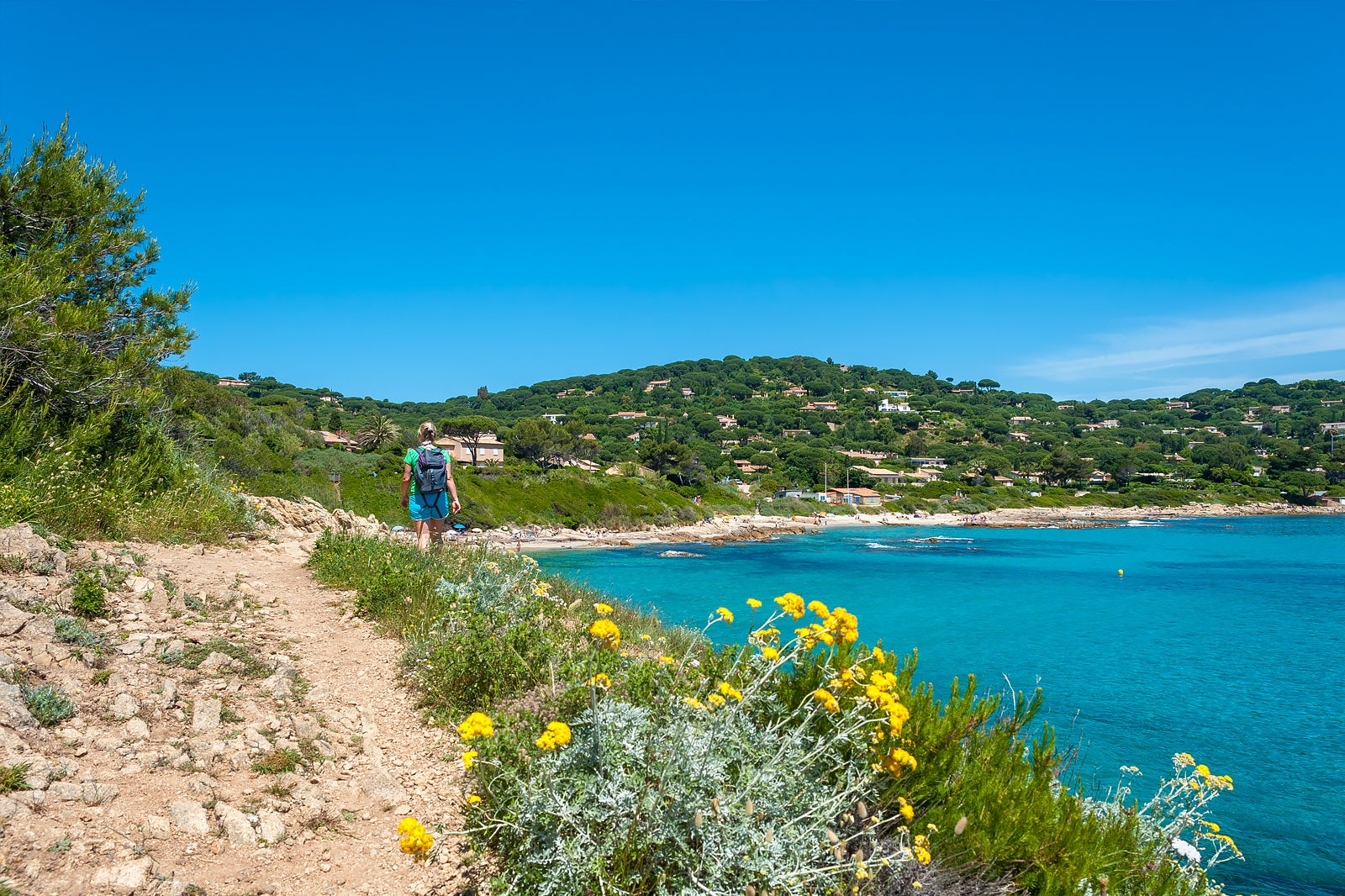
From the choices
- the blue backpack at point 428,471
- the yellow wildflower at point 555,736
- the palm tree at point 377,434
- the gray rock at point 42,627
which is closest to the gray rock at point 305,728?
the gray rock at point 42,627

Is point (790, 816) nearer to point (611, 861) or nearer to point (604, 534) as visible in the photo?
point (611, 861)

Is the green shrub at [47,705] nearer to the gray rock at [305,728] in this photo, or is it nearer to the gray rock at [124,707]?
the gray rock at [124,707]

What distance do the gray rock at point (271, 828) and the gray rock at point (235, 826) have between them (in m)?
0.04

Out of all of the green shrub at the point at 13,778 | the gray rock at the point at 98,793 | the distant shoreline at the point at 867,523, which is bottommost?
the distant shoreline at the point at 867,523

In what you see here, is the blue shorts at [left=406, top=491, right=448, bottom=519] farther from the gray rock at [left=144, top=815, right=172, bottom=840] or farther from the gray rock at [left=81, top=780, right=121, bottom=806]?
the gray rock at [left=144, top=815, right=172, bottom=840]

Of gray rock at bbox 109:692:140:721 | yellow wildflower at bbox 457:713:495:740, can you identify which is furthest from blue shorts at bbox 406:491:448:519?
yellow wildflower at bbox 457:713:495:740

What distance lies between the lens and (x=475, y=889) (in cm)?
288

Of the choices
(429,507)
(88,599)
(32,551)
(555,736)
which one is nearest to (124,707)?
(88,599)

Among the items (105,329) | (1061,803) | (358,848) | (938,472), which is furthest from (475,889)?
(938,472)

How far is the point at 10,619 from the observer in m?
4.00

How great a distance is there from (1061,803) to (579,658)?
2.84 meters

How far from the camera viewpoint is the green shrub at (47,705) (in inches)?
129

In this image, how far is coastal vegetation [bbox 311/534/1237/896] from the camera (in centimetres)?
252

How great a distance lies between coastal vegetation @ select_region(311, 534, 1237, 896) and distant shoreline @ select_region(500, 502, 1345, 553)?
86.4 ft
